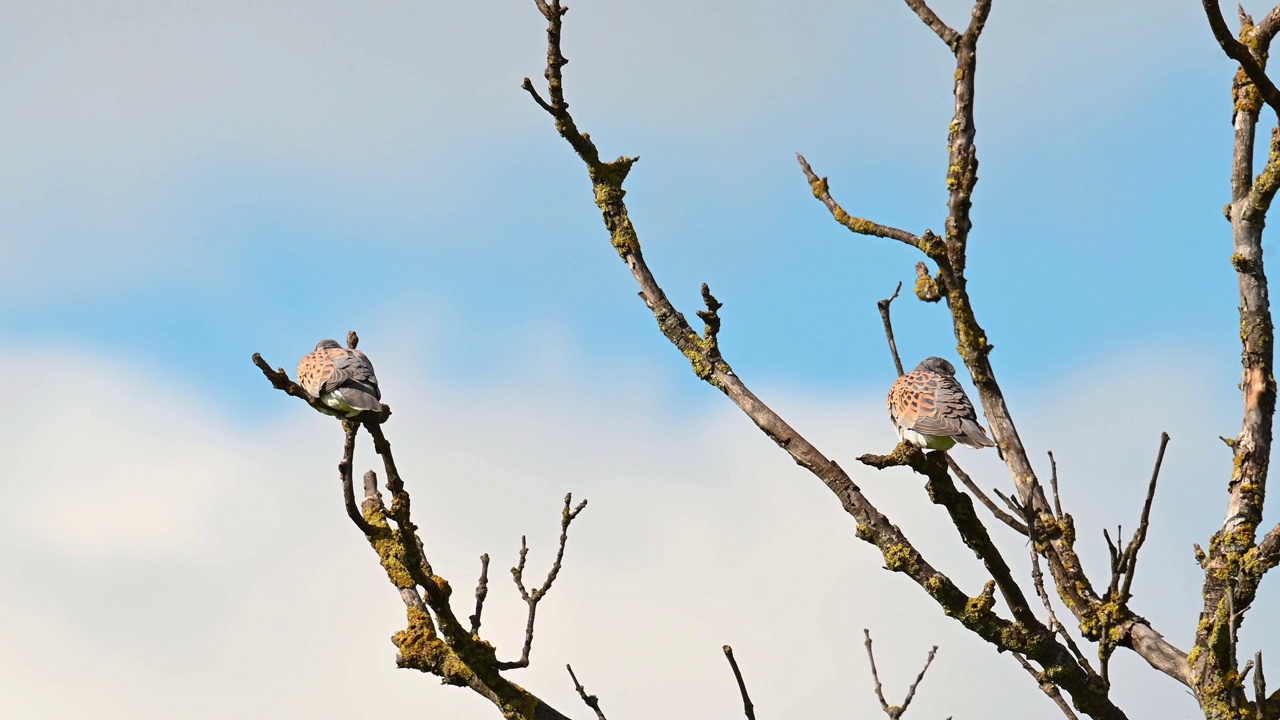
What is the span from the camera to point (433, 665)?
15.9ft

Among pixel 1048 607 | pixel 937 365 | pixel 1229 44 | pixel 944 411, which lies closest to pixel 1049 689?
pixel 1048 607

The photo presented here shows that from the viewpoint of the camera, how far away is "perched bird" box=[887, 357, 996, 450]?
5.61 meters

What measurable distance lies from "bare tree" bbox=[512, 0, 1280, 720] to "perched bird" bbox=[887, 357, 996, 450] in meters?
0.42

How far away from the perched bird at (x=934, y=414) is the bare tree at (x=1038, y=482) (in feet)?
1.37

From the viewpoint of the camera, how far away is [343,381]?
18.5 ft

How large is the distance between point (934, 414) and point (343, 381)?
9.47 ft

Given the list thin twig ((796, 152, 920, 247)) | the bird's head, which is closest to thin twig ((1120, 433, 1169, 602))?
thin twig ((796, 152, 920, 247))

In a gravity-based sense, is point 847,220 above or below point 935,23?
below

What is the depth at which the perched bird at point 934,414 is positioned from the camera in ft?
18.4

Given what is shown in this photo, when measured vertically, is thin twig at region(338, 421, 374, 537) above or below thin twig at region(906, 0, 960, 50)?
below

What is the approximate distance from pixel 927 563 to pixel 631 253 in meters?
1.85

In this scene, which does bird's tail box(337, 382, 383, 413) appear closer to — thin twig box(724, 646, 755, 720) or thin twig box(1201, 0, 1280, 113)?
thin twig box(724, 646, 755, 720)

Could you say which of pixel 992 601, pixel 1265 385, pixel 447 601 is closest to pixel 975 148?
pixel 1265 385

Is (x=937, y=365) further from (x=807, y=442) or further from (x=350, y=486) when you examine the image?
(x=350, y=486)
